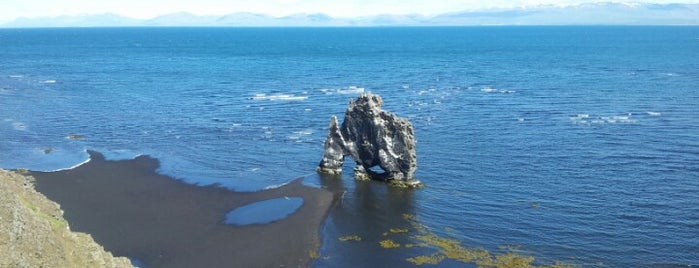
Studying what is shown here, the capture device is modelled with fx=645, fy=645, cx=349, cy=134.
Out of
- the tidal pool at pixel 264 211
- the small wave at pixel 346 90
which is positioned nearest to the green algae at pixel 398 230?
the tidal pool at pixel 264 211

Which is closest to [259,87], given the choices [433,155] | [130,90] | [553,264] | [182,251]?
[130,90]

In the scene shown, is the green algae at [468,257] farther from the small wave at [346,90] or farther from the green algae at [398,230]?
the small wave at [346,90]

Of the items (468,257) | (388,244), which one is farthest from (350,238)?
(468,257)

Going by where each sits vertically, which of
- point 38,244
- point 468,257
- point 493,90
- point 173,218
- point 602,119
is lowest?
point 468,257

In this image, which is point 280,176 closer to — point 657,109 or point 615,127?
point 615,127

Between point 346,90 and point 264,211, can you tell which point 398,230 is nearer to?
point 264,211

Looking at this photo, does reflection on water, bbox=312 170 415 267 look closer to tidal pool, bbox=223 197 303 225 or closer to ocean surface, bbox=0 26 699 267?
ocean surface, bbox=0 26 699 267

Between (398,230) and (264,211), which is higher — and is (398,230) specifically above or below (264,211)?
below

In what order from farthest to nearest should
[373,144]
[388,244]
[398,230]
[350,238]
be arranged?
1. [373,144]
2. [398,230]
3. [350,238]
4. [388,244]
